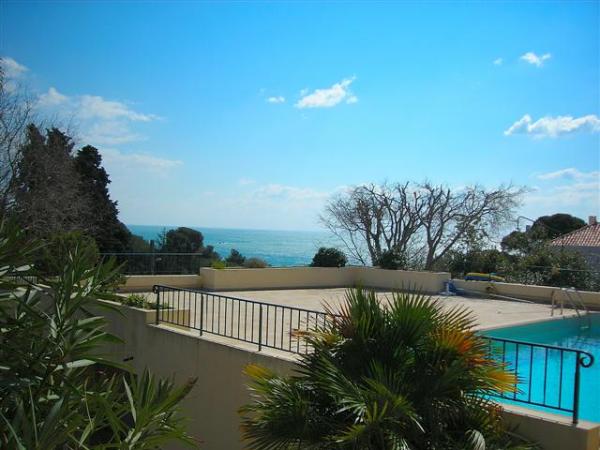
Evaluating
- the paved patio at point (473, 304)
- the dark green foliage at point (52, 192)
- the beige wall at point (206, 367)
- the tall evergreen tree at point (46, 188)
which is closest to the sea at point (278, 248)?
the dark green foliage at point (52, 192)

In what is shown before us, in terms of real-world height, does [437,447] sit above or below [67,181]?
below

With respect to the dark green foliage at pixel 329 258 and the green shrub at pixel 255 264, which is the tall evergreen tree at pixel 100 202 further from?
the dark green foliage at pixel 329 258

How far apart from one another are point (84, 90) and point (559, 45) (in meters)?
14.3

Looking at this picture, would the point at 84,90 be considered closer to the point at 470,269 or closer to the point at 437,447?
→ the point at 470,269

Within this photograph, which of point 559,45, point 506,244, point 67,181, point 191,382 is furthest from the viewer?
point 506,244

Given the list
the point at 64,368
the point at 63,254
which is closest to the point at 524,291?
the point at 63,254

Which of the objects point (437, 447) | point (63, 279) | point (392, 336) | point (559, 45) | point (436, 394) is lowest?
point (437, 447)

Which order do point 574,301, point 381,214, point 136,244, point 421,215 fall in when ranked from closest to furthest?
point 574,301
point 421,215
point 381,214
point 136,244

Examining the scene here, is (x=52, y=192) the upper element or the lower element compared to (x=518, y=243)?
upper

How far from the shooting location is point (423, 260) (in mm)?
26438

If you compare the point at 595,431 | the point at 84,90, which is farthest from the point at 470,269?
the point at 595,431

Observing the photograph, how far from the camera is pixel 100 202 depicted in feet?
78.9

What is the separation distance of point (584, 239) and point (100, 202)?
84.4 ft

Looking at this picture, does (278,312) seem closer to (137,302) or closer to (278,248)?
(137,302)
